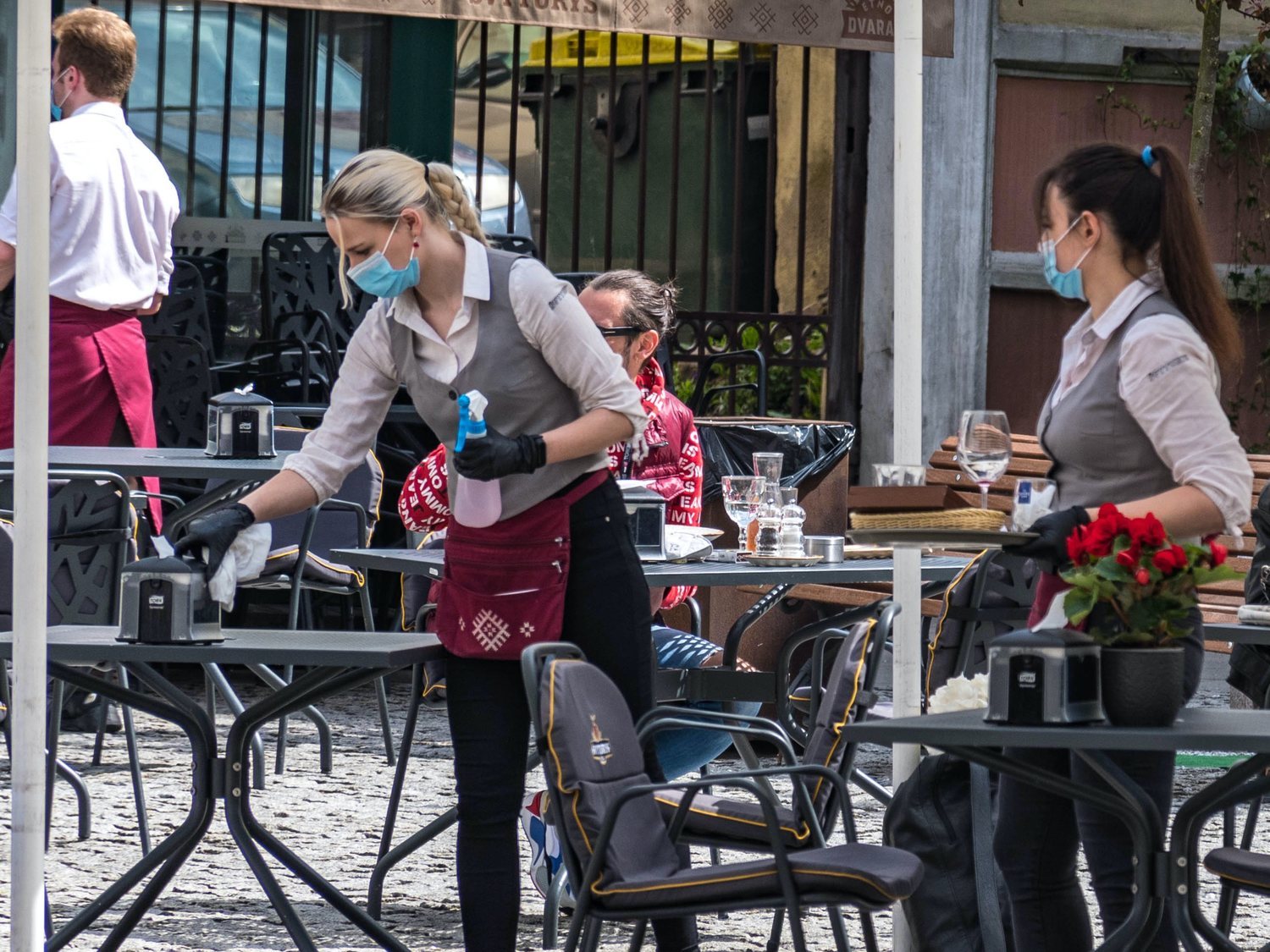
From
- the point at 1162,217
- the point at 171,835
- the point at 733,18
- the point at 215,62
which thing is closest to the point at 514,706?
the point at 171,835

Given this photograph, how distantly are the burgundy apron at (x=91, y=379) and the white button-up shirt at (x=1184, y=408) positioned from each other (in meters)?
3.69

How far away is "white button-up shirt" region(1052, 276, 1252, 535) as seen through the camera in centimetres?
326

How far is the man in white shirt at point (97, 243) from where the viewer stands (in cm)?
619

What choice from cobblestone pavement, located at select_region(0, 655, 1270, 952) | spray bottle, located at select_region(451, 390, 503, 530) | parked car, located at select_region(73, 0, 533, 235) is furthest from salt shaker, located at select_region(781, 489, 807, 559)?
parked car, located at select_region(73, 0, 533, 235)

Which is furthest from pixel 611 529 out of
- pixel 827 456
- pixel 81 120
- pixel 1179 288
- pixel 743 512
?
pixel 827 456

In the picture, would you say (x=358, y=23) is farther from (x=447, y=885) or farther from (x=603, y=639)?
(x=603, y=639)

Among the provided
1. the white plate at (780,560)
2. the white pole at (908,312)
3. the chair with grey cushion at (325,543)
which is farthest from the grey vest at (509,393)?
the chair with grey cushion at (325,543)

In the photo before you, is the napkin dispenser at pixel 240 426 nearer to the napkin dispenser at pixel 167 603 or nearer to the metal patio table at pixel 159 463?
the metal patio table at pixel 159 463

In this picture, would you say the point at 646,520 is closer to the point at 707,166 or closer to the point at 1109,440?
the point at 1109,440

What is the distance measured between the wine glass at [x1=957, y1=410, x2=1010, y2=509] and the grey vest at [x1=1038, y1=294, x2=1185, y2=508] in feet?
0.44

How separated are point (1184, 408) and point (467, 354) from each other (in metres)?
1.33

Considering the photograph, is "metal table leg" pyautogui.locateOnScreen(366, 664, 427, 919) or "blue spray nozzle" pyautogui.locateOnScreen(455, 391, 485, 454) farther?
"metal table leg" pyautogui.locateOnScreen(366, 664, 427, 919)

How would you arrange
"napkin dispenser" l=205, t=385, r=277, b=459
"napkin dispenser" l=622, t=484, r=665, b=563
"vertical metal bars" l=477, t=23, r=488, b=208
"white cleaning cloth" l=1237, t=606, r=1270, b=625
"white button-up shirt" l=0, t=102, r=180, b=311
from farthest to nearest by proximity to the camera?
"vertical metal bars" l=477, t=23, r=488, b=208, "white button-up shirt" l=0, t=102, r=180, b=311, "napkin dispenser" l=205, t=385, r=277, b=459, "napkin dispenser" l=622, t=484, r=665, b=563, "white cleaning cloth" l=1237, t=606, r=1270, b=625

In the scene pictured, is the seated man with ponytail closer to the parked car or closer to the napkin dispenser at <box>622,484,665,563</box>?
the napkin dispenser at <box>622,484,665,563</box>
